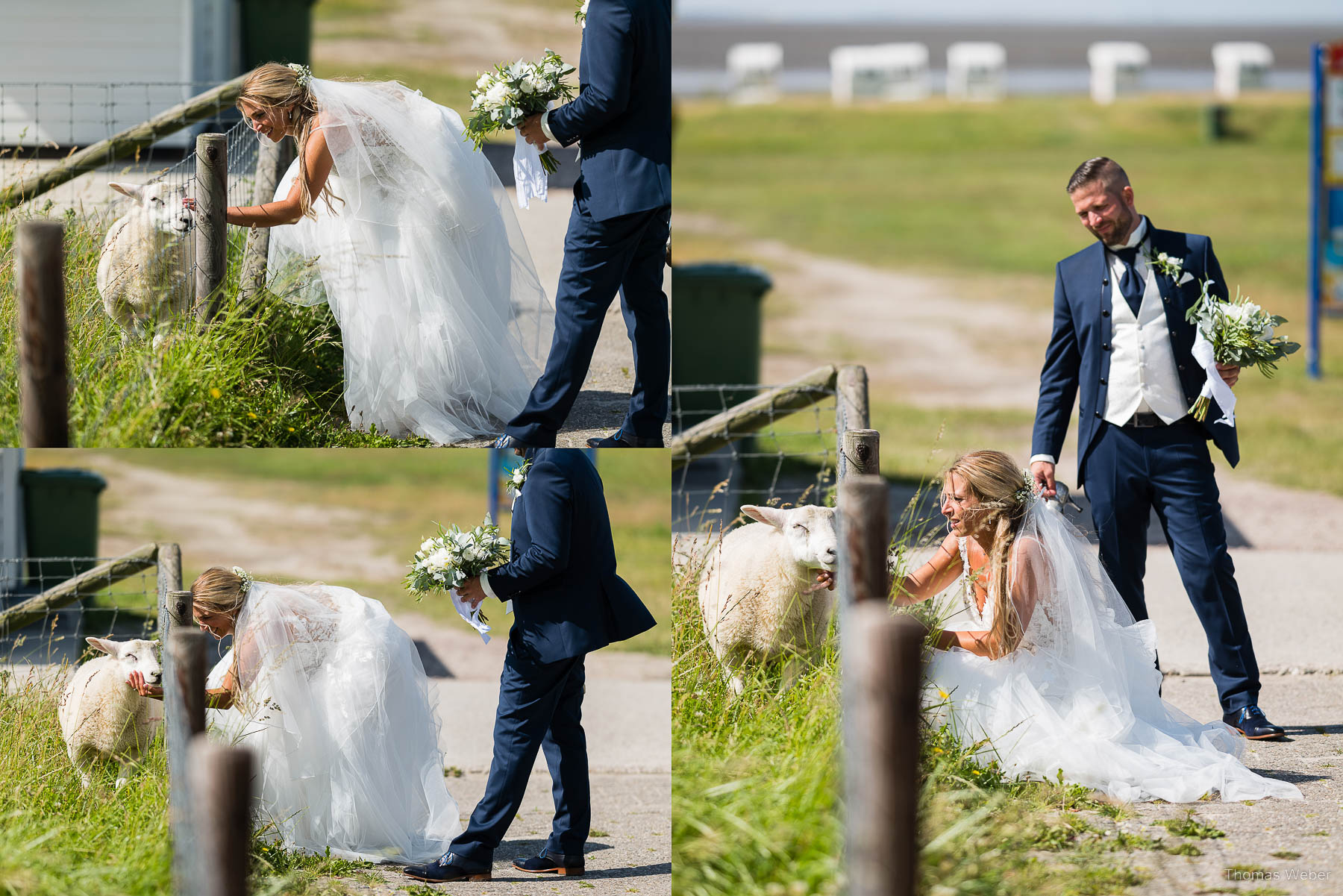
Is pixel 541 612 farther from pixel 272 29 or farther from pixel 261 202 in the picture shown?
pixel 272 29

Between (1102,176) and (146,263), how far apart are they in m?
3.54

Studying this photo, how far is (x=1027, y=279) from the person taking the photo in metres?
20.5

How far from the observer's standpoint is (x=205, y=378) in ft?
14.6

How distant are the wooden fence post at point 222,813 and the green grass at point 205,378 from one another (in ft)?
4.99

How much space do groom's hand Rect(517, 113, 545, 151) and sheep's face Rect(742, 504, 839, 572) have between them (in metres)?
1.48

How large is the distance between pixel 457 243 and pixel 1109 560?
9.29 feet

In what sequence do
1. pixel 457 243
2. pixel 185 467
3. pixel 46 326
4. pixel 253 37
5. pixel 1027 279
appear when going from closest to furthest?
pixel 46 326, pixel 457 243, pixel 253 37, pixel 185 467, pixel 1027 279

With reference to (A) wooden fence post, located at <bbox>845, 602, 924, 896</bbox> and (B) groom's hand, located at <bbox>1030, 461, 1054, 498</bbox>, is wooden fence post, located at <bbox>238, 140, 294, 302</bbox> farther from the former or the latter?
(B) groom's hand, located at <bbox>1030, 461, 1054, 498</bbox>

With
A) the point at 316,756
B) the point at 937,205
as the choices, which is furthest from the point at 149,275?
the point at 937,205

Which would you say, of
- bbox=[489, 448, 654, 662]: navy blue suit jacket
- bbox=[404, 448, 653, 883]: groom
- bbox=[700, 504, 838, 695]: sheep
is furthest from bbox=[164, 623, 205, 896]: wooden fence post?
bbox=[700, 504, 838, 695]: sheep

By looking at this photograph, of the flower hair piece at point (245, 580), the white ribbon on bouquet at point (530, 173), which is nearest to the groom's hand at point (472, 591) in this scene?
the flower hair piece at point (245, 580)

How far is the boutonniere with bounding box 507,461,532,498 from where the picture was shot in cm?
485

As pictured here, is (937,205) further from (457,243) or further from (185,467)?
(457,243)

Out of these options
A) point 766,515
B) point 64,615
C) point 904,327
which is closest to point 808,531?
point 766,515
